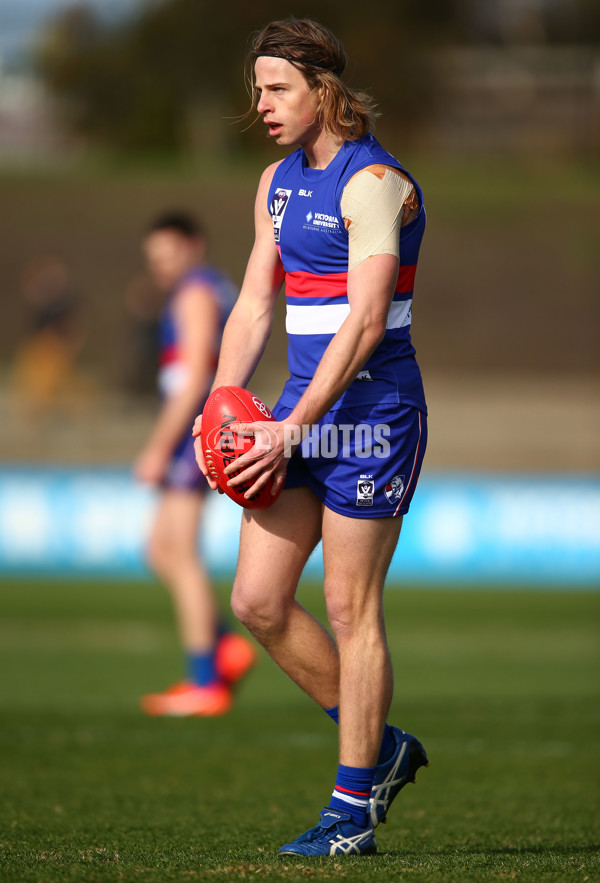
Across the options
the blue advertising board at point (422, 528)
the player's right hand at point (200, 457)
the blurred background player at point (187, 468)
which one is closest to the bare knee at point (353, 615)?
the player's right hand at point (200, 457)

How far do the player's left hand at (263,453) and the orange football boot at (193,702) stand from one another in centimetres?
375

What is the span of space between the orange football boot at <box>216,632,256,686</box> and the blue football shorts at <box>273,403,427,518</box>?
11.8 ft

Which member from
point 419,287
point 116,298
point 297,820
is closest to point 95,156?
point 116,298

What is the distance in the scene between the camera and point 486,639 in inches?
423

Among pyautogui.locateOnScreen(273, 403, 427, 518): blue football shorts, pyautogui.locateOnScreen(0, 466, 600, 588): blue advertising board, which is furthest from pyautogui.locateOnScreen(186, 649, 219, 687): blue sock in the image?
pyautogui.locateOnScreen(0, 466, 600, 588): blue advertising board

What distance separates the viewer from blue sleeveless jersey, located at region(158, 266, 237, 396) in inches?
292

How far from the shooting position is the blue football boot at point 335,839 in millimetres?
3850

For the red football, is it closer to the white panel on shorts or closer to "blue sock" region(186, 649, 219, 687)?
the white panel on shorts

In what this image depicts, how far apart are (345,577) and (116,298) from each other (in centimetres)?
2779

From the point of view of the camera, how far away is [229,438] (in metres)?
3.96

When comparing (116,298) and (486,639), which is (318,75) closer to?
(486,639)

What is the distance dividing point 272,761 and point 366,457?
2.60m

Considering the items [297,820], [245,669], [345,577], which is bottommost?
[245,669]

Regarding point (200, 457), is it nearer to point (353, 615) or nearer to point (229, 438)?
point (229, 438)
